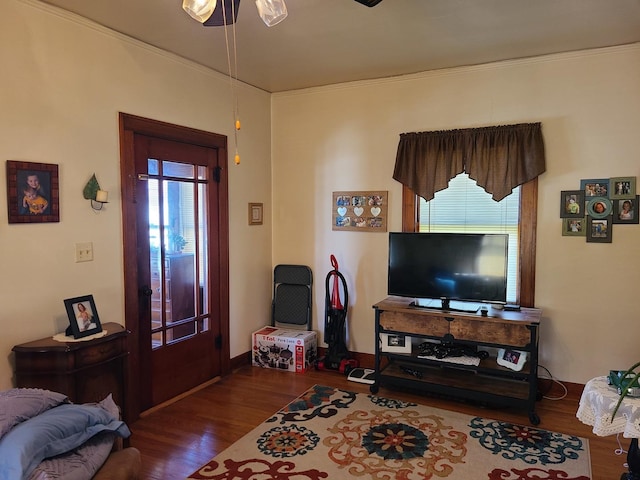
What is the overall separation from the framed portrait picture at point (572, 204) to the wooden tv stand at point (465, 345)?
0.79 m

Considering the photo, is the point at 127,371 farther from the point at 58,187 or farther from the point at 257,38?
the point at 257,38

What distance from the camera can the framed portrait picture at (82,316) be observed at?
267 cm

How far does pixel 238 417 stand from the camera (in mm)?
3359

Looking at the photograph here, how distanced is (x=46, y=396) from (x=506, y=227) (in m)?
3.37

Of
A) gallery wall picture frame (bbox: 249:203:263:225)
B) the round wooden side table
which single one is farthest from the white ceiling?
the round wooden side table

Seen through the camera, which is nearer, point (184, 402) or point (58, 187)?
point (58, 187)

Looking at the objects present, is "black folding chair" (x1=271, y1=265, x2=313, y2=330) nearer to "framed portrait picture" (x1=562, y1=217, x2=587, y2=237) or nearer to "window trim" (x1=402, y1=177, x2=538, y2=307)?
"window trim" (x1=402, y1=177, x2=538, y2=307)

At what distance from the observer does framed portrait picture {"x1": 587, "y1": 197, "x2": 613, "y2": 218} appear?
11.4ft

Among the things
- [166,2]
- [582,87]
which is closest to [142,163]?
[166,2]

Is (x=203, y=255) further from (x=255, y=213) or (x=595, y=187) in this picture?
(x=595, y=187)

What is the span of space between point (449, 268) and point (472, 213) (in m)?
0.59

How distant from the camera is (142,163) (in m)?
3.34

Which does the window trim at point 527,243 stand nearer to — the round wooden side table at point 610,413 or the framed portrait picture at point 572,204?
the framed portrait picture at point 572,204

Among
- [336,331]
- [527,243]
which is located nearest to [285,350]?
[336,331]
